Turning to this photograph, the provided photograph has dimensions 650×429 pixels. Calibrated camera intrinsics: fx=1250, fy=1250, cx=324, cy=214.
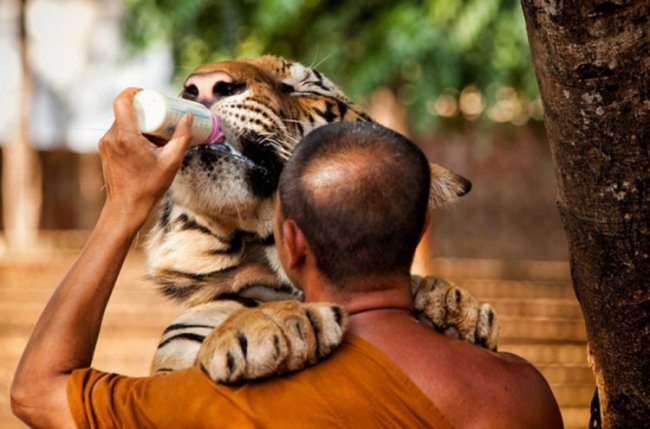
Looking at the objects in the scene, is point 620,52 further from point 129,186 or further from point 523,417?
point 129,186

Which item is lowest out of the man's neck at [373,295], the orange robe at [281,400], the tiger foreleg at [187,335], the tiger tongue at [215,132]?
the tiger foreleg at [187,335]

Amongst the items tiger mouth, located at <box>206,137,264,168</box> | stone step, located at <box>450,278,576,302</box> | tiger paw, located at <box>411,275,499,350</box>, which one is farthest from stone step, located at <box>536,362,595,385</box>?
tiger paw, located at <box>411,275,499,350</box>

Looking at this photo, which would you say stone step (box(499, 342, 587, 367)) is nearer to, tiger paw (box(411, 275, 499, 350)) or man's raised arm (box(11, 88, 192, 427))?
tiger paw (box(411, 275, 499, 350))

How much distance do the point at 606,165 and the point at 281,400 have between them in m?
0.70

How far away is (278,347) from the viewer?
218 cm

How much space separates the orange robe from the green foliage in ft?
19.4

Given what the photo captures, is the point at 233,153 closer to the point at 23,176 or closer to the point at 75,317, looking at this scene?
the point at 75,317

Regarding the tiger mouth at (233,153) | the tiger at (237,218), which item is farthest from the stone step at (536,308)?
the tiger mouth at (233,153)

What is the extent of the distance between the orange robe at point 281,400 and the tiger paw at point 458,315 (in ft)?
1.81

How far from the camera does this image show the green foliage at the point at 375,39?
801 cm

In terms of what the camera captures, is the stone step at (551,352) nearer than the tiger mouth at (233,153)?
No

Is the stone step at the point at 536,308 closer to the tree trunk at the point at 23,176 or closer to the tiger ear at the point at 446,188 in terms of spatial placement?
the tree trunk at the point at 23,176

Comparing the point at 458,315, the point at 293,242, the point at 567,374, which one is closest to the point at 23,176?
the point at 567,374

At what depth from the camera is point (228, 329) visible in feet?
7.57
